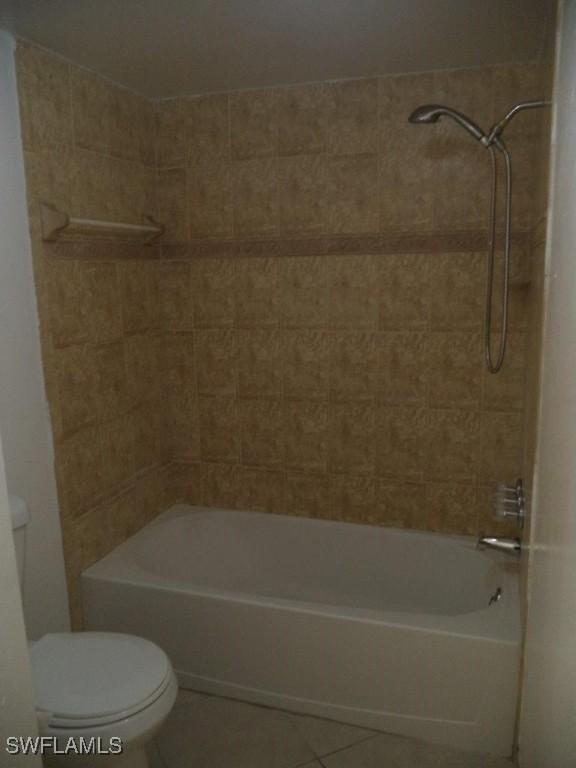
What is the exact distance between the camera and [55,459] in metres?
2.12

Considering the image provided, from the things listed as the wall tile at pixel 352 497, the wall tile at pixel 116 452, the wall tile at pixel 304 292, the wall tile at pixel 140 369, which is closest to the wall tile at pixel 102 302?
the wall tile at pixel 140 369

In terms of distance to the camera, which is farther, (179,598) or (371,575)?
(371,575)

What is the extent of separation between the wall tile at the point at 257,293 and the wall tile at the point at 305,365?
0.39ft

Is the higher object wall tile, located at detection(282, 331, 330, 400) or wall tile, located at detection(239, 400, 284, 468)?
wall tile, located at detection(282, 331, 330, 400)

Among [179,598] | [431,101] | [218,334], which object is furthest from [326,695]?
[431,101]

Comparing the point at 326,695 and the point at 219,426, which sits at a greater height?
the point at 219,426

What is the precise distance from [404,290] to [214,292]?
0.80 m

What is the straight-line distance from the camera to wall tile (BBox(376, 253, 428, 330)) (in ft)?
7.82

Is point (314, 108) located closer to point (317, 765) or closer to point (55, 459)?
point (55, 459)

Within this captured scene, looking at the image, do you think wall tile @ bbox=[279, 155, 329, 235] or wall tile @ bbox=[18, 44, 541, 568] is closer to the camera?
wall tile @ bbox=[18, 44, 541, 568]

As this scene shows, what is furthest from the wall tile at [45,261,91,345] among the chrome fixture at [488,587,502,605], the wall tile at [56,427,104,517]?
the chrome fixture at [488,587,502,605]

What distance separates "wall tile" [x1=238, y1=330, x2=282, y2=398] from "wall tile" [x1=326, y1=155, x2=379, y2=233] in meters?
0.54

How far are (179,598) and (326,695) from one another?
594 millimetres

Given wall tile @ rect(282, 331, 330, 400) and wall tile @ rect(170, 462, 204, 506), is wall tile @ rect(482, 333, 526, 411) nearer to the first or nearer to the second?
wall tile @ rect(282, 331, 330, 400)
